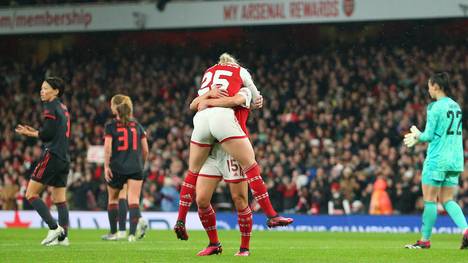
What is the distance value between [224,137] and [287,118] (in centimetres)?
1876

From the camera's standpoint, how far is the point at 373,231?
73.4 feet

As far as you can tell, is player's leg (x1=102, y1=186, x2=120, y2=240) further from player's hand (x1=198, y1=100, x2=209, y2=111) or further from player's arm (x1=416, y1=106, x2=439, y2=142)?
player's arm (x1=416, y1=106, x2=439, y2=142)

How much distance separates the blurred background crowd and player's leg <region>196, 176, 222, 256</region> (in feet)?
41.2

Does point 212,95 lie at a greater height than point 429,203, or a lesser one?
greater

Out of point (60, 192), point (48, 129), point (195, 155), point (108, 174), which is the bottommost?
point (60, 192)

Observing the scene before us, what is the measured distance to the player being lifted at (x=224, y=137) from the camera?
10211mm

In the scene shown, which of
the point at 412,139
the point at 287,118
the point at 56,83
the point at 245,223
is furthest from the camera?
the point at 287,118

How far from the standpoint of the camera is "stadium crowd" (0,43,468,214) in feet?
79.4

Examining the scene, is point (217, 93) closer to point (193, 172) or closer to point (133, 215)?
point (193, 172)

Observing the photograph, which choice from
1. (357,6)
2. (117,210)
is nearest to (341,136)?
(357,6)

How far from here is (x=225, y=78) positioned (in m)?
10.4

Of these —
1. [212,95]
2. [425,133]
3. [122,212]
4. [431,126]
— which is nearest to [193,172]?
[212,95]

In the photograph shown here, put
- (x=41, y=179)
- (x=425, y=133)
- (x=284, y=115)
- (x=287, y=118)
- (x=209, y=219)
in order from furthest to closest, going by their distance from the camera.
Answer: (x=284, y=115) < (x=287, y=118) < (x=41, y=179) < (x=425, y=133) < (x=209, y=219)

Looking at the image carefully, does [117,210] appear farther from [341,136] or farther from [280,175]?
[341,136]
